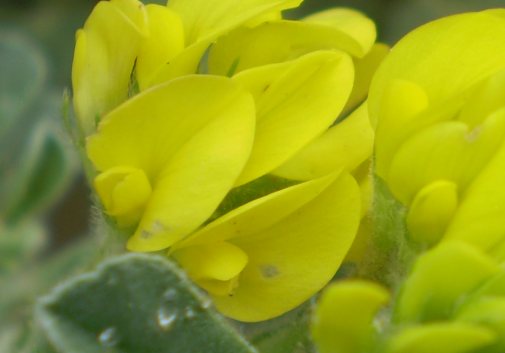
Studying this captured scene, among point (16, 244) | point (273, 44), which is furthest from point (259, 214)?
point (16, 244)

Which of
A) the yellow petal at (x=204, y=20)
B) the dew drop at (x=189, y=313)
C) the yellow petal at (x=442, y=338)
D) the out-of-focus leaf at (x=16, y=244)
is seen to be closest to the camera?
the yellow petal at (x=442, y=338)

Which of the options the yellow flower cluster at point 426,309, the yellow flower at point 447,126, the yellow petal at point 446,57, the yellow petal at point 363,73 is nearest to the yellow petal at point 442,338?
the yellow flower cluster at point 426,309

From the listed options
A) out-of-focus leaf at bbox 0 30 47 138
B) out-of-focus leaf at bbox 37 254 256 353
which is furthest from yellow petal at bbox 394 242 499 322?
out-of-focus leaf at bbox 0 30 47 138

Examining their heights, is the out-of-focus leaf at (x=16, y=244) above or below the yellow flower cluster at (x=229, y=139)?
below

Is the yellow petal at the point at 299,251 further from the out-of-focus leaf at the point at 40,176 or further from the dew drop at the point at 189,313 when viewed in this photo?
the out-of-focus leaf at the point at 40,176

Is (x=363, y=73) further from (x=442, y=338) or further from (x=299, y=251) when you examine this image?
(x=442, y=338)

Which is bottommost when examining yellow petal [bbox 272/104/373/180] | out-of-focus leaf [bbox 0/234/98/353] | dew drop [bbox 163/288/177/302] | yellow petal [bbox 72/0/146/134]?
out-of-focus leaf [bbox 0/234/98/353]

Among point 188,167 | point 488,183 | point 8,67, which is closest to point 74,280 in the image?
point 188,167

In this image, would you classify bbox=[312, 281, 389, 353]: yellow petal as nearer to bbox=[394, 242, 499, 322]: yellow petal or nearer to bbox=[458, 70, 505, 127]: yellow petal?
bbox=[394, 242, 499, 322]: yellow petal
